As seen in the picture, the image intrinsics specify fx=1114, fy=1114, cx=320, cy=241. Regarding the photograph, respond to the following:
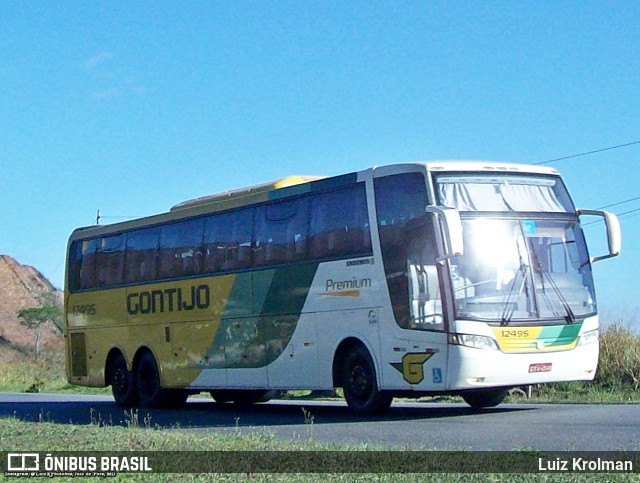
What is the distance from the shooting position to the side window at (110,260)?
77.0ft

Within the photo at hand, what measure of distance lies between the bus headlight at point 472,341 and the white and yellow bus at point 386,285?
0.02m

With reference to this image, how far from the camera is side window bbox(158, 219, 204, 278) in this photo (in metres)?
21.0

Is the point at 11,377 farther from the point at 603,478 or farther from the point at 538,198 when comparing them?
the point at 603,478

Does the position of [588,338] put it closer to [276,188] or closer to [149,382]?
[276,188]

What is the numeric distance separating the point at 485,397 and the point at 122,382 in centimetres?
873

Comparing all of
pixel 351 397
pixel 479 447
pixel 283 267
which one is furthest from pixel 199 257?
pixel 479 447

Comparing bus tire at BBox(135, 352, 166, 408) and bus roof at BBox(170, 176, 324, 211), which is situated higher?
bus roof at BBox(170, 176, 324, 211)

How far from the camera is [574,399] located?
2105cm

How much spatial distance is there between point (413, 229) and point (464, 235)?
0.74m

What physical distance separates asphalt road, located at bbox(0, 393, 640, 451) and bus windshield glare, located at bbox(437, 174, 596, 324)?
5.17 ft

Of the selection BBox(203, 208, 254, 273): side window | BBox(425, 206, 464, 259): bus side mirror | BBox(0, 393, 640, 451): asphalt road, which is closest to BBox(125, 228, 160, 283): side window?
BBox(203, 208, 254, 273): side window

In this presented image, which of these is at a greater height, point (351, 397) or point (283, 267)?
point (283, 267)

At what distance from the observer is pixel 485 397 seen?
18172 millimetres

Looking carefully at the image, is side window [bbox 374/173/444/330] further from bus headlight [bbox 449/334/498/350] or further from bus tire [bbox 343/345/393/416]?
bus tire [bbox 343/345/393/416]
